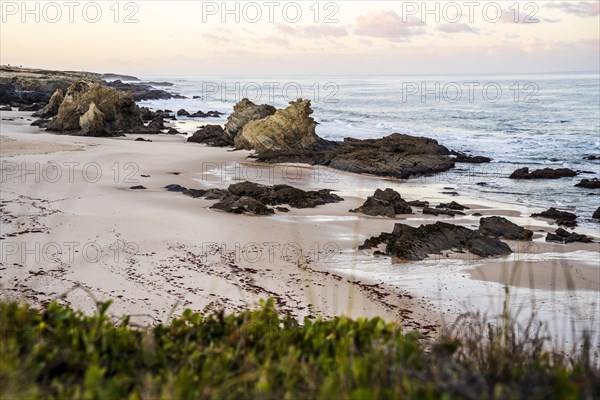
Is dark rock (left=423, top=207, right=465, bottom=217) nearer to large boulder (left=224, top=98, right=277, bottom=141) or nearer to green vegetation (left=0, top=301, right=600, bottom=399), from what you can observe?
green vegetation (left=0, top=301, right=600, bottom=399)

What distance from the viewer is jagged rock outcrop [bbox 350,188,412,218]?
Answer: 49.0ft

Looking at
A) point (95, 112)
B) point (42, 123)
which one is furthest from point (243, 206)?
point (42, 123)

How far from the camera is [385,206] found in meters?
15.1

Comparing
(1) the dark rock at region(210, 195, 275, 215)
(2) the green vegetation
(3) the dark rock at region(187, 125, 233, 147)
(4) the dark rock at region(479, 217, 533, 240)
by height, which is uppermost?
(3) the dark rock at region(187, 125, 233, 147)

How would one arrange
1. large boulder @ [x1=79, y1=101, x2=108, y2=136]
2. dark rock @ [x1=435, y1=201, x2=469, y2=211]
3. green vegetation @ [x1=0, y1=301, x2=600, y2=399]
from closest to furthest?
green vegetation @ [x1=0, y1=301, x2=600, y2=399], dark rock @ [x1=435, y1=201, x2=469, y2=211], large boulder @ [x1=79, y1=101, x2=108, y2=136]

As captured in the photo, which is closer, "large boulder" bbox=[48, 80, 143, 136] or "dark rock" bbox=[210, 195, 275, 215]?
"dark rock" bbox=[210, 195, 275, 215]

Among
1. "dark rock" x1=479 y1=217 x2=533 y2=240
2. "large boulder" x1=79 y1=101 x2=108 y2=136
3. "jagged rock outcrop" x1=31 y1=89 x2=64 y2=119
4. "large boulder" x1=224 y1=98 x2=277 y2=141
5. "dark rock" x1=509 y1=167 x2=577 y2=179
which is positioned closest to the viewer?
"dark rock" x1=479 y1=217 x2=533 y2=240

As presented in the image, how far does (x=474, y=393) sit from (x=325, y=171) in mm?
21327

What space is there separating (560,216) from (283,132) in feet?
49.3

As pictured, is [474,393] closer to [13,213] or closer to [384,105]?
[13,213]

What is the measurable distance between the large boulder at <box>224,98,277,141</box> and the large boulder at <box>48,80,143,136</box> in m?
5.93

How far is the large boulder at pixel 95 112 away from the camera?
3158 centimetres

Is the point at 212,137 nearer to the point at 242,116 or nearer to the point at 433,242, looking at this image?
the point at 242,116

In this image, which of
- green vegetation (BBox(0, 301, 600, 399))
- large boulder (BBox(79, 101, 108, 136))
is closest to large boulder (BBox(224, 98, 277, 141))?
large boulder (BBox(79, 101, 108, 136))
